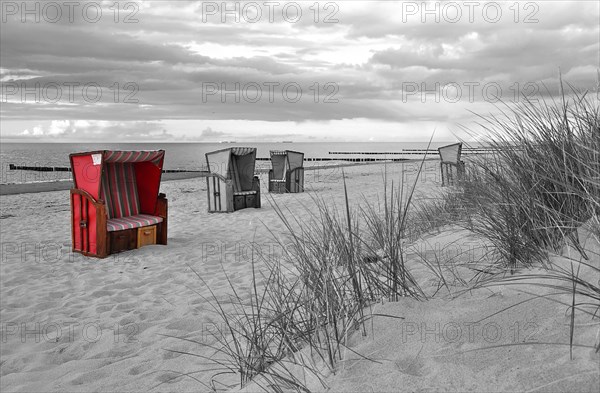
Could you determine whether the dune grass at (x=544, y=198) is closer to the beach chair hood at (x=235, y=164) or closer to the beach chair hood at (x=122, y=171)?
the beach chair hood at (x=122, y=171)

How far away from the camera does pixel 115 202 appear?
695 centimetres

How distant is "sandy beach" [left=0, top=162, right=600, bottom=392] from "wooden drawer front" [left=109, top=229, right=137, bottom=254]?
0.15 meters

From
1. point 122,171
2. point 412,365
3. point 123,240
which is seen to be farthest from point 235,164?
point 412,365

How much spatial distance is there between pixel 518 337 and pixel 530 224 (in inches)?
37.2

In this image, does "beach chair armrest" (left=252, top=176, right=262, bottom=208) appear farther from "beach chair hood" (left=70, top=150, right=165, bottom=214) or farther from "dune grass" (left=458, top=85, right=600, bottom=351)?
"dune grass" (left=458, top=85, right=600, bottom=351)

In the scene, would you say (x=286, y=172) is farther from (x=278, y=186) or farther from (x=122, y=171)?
(x=122, y=171)

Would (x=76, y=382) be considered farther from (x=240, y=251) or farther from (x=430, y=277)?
(x=240, y=251)

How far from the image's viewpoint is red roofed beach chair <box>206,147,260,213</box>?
10031 mm

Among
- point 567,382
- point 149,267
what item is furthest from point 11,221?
point 567,382

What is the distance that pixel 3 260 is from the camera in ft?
20.6

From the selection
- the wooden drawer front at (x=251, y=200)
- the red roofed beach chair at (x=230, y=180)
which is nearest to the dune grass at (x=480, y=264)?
the red roofed beach chair at (x=230, y=180)

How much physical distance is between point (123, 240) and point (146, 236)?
1.05 ft

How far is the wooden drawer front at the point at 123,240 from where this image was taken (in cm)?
641

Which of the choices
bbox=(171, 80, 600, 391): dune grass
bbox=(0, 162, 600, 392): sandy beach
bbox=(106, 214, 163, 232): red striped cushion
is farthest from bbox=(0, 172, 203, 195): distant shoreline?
bbox=(171, 80, 600, 391): dune grass
